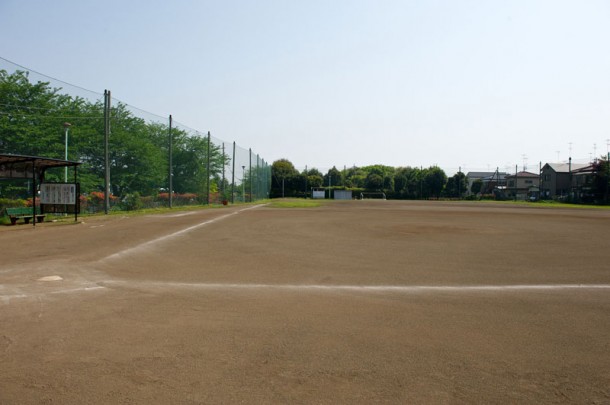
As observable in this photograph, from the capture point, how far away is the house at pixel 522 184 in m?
88.8

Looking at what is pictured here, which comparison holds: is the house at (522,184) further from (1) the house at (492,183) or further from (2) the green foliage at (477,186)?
(2) the green foliage at (477,186)

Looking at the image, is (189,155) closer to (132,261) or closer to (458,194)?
(132,261)

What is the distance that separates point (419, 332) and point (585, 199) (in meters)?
65.9

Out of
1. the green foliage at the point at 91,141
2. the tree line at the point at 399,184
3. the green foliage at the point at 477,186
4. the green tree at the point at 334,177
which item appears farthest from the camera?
the green tree at the point at 334,177

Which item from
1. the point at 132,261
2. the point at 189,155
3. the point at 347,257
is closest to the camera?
the point at 132,261

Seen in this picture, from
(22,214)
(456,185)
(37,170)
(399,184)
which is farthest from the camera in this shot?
(399,184)

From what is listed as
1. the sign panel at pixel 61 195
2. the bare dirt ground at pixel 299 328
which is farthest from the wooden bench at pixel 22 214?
the bare dirt ground at pixel 299 328

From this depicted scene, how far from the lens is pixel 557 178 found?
262 ft

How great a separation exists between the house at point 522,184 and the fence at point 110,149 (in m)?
65.6

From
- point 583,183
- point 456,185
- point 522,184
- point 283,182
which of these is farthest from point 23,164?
point 522,184

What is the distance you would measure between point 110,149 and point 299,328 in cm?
2594

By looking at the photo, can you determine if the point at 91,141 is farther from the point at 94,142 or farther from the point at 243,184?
the point at 243,184

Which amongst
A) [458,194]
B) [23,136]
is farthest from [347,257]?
[458,194]

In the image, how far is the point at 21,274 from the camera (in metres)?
6.87
